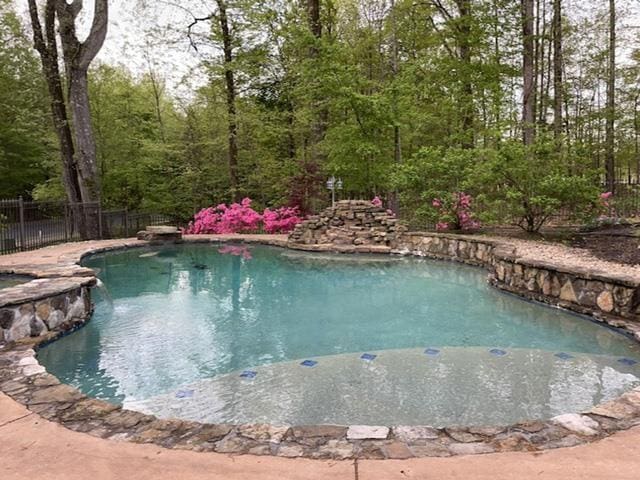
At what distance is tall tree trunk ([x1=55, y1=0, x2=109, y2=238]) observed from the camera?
36.3 ft

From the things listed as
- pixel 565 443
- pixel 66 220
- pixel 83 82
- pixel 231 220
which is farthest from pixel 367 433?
pixel 83 82

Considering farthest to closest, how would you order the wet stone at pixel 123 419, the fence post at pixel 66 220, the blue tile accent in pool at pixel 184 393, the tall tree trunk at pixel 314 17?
the tall tree trunk at pixel 314 17 → the fence post at pixel 66 220 → the blue tile accent in pool at pixel 184 393 → the wet stone at pixel 123 419

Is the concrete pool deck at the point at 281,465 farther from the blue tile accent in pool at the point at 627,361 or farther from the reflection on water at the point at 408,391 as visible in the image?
the blue tile accent in pool at the point at 627,361

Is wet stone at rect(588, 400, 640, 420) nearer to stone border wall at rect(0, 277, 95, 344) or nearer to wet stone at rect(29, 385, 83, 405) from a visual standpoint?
wet stone at rect(29, 385, 83, 405)

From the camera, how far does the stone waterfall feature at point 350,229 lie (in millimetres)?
10359

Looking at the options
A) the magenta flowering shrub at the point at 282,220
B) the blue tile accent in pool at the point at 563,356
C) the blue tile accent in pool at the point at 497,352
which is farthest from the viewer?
the magenta flowering shrub at the point at 282,220

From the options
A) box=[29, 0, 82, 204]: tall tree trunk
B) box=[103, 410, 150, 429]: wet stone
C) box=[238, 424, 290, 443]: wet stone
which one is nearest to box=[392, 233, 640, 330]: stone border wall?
box=[238, 424, 290, 443]: wet stone

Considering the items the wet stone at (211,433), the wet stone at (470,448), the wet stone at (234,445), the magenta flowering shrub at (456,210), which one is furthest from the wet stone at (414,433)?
the magenta flowering shrub at (456,210)

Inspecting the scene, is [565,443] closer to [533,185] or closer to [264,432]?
[264,432]

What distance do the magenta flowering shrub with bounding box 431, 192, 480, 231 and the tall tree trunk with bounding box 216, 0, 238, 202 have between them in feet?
23.3

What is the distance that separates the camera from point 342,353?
4.18 m

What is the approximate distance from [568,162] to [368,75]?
1007 cm

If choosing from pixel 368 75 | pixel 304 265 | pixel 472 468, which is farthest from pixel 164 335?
pixel 368 75

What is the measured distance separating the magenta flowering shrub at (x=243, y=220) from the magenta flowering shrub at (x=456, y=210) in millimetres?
4271
